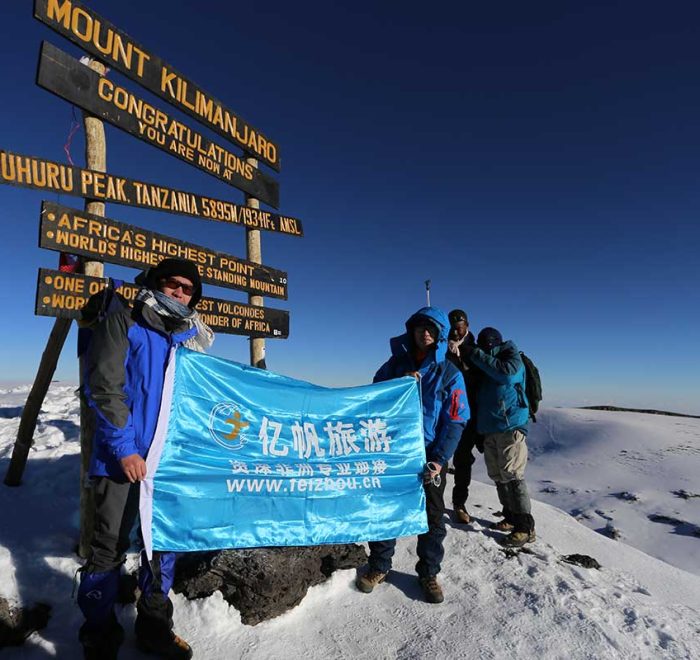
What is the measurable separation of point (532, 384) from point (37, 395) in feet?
21.4

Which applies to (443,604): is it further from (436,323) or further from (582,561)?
(436,323)

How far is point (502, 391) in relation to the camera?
5414mm

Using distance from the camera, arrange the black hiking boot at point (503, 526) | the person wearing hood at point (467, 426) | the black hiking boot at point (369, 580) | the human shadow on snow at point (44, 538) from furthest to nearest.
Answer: the person wearing hood at point (467, 426), the black hiking boot at point (503, 526), the black hiking boot at point (369, 580), the human shadow on snow at point (44, 538)

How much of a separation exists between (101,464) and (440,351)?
3.07 m

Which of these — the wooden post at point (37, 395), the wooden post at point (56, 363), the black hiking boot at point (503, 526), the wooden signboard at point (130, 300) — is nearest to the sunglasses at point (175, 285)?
the wooden signboard at point (130, 300)

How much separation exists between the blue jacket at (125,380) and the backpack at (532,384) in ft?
15.9

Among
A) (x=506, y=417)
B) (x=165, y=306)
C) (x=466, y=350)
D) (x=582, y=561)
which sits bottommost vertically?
(x=582, y=561)

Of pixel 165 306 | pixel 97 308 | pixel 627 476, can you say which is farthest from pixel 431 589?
pixel 627 476

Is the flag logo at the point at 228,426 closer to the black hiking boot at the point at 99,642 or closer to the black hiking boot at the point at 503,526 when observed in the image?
the black hiking boot at the point at 99,642

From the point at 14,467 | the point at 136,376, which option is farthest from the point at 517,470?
the point at 14,467

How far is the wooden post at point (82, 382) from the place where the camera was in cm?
386

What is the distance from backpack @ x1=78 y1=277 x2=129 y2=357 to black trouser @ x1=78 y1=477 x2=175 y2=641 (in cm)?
123

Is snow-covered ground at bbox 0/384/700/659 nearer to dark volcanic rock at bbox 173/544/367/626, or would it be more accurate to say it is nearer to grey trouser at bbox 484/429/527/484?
dark volcanic rock at bbox 173/544/367/626

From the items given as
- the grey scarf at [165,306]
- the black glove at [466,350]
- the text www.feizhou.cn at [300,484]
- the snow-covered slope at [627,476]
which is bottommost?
the snow-covered slope at [627,476]
